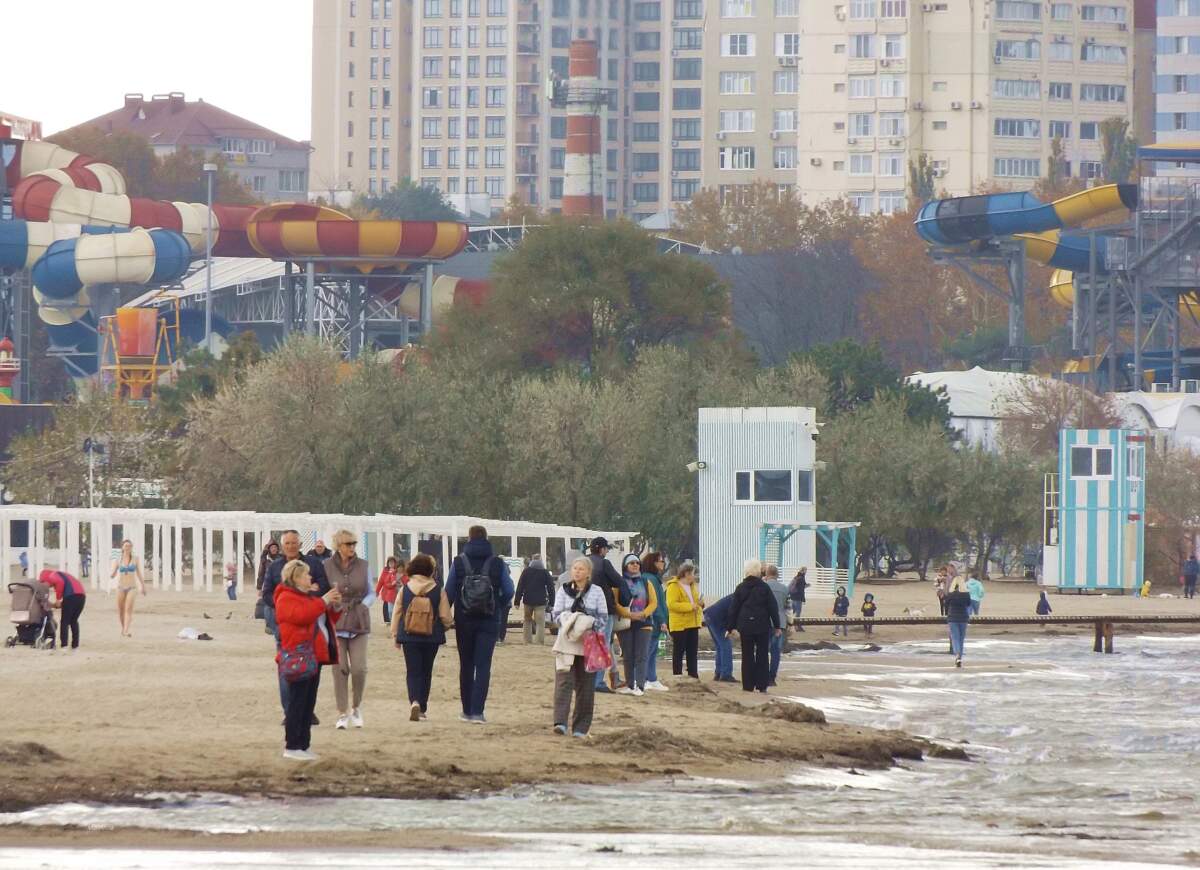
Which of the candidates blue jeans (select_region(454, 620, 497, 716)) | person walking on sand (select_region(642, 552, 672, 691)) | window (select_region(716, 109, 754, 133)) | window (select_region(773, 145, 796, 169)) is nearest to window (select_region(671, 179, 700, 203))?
window (select_region(716, 109, 754, 133))

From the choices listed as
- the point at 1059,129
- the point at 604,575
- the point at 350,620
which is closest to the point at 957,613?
the point at 604,575

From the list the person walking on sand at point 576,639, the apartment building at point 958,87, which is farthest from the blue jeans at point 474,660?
the apartment building at point 958,87

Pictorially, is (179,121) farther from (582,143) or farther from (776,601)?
(776,601)

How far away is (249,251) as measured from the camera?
377 feet

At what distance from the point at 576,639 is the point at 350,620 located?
1.69 metres

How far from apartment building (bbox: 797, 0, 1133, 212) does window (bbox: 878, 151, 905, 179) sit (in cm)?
7

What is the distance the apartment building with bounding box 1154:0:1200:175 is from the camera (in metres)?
157

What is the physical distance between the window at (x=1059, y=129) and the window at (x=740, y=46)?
89.7ft

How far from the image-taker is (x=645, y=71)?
7761 inches

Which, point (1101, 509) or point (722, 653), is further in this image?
point (1101, 509)

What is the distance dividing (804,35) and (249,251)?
66.2m

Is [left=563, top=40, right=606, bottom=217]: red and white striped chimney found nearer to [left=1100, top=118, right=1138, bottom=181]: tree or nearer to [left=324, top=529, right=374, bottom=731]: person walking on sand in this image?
[left=1100, top=118, right=1138, bottom=181]: tree

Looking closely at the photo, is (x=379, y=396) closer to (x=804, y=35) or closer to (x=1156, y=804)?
(x=1156, y=804)

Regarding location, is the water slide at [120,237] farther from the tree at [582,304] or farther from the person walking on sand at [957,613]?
the person walking on sand at [957,613]
